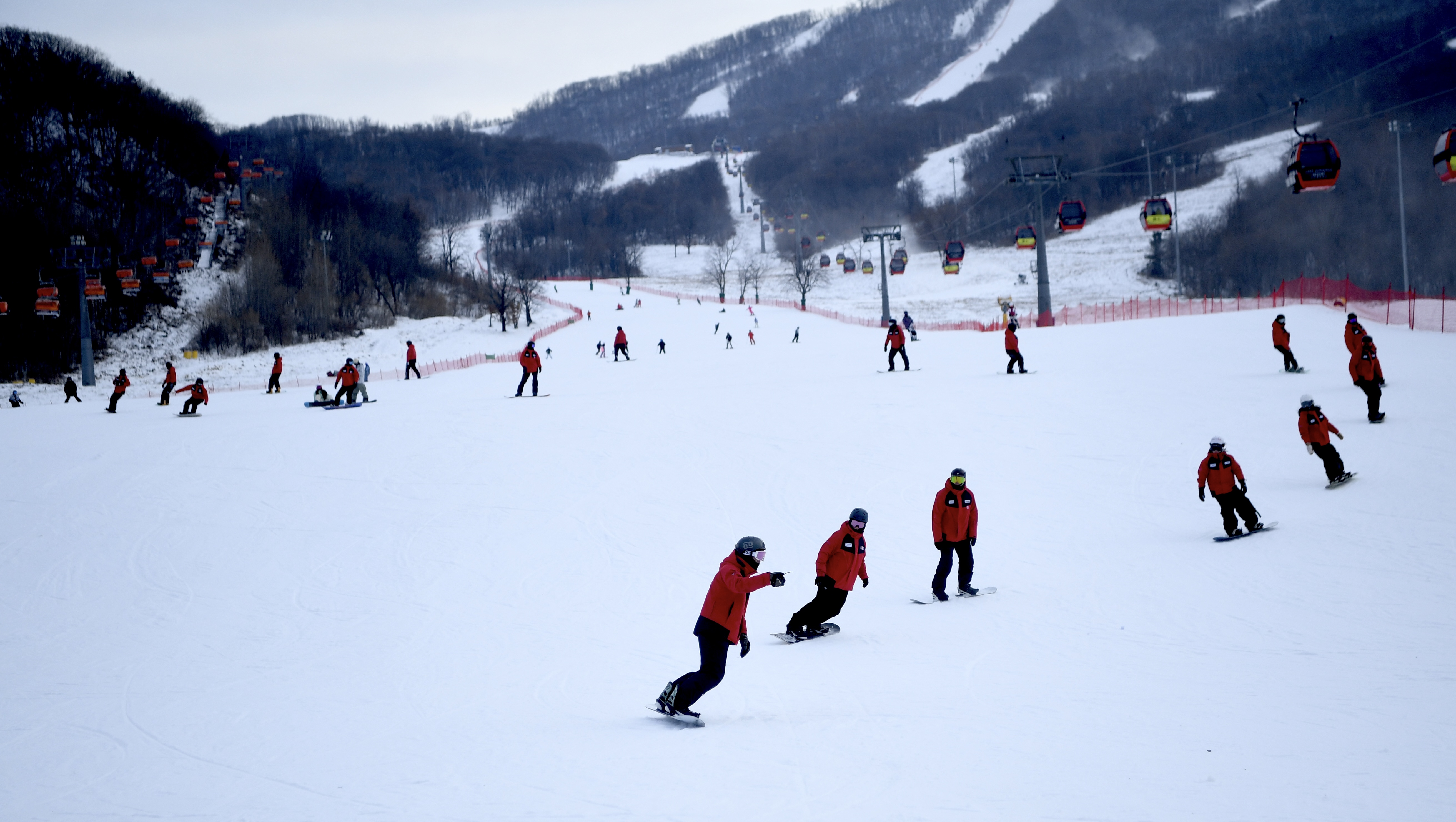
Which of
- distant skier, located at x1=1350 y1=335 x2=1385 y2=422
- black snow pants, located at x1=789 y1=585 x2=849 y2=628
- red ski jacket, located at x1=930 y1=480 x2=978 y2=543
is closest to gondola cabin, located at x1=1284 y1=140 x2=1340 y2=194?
distant skier, located at x1=1350 y1=335 x2=1385 y2=422

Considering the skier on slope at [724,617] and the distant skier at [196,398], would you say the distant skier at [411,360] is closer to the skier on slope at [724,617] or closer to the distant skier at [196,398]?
the distant skier at [196,398]

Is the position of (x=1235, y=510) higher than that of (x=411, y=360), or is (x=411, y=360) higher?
(x=411, y=360)

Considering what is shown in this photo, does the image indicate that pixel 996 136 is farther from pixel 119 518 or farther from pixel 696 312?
pixel 119 518

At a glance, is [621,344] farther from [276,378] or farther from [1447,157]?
[1447,157]

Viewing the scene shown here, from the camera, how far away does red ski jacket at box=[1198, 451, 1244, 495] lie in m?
10.6

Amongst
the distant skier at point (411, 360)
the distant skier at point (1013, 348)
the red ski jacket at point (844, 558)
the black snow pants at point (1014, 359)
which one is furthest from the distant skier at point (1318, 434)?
the distant skier at point (411, 360)

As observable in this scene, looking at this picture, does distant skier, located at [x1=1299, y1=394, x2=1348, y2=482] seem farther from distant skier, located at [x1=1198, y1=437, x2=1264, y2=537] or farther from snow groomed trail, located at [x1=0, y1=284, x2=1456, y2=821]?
distant skier, located at [x1=1198, y1=437, x2=1264, y2=537]

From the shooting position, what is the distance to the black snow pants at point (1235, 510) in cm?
1084

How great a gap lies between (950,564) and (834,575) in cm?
166

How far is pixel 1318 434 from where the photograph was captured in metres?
12.0

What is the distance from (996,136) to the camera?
154m

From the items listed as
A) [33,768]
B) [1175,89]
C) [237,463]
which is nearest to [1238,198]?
[1175,89]

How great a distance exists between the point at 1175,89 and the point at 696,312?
11750 cm

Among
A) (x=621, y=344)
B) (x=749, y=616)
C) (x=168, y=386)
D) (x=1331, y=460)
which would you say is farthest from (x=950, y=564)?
(x=621, y=344)
